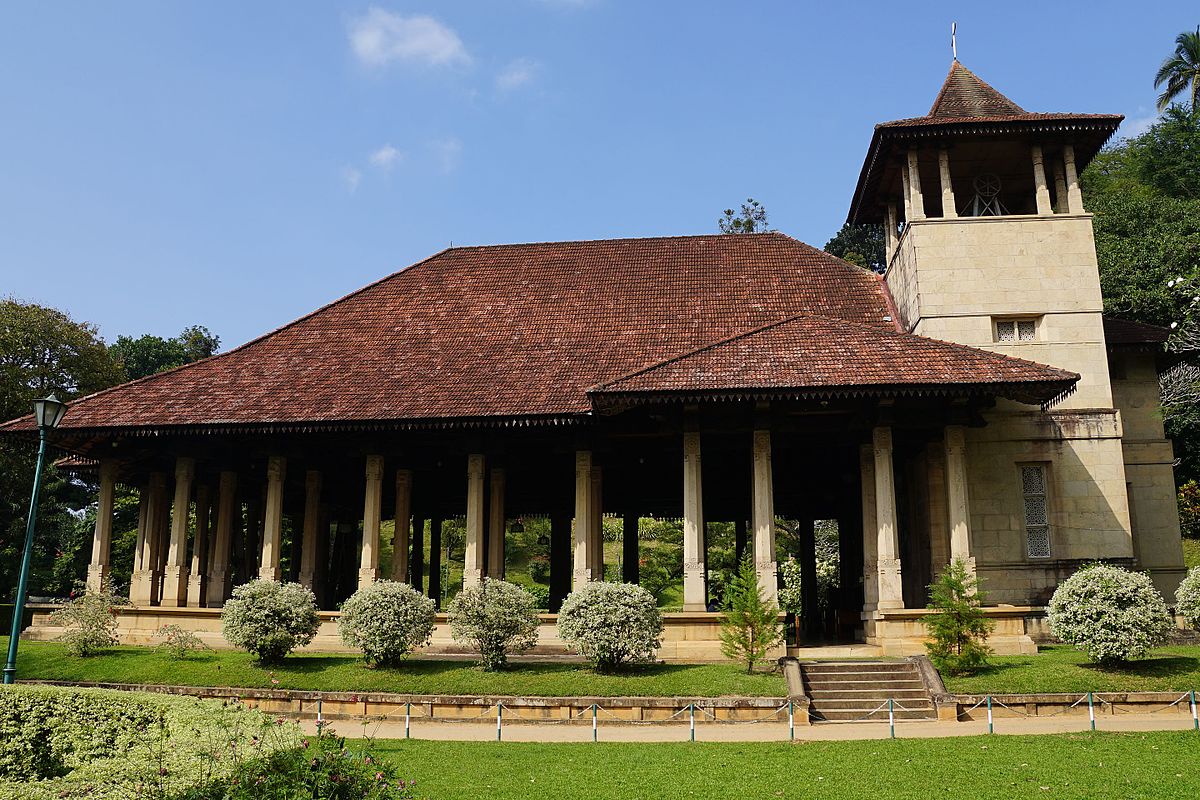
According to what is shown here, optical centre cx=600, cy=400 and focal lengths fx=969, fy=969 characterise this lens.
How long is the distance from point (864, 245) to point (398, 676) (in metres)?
63.9

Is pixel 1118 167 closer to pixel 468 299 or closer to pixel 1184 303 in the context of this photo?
pixel 1184 303

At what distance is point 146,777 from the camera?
6.81 meters

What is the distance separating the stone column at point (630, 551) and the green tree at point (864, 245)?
46428 mm

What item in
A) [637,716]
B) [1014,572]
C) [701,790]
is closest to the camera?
[701,790]

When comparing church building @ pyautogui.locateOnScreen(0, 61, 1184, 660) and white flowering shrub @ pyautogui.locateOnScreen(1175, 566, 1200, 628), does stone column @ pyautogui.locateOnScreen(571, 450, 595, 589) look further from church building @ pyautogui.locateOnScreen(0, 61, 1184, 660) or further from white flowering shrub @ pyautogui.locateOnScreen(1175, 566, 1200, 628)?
white flowering shrub @ pyautogui.locateOnScreen(1175, 566, 1200, 628)

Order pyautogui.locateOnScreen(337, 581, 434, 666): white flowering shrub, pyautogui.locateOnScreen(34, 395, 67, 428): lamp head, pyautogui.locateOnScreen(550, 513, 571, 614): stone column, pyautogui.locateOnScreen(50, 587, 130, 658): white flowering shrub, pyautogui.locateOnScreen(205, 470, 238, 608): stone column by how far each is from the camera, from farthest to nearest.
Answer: pyautogui.locateOnScreen(550, 513, 571, 614): stone column → pyautogui.locateOnScreen(205, 470, 238, 608): stone column → pyautogui.locateOnScreen(50, 587, 130, 658): white flowering shrub → pyautogui.locateOnScreen(337, 581, 434, 666): white flowering shrub → pyautogui.locateOnScreen(34, 395, 67, 428): lamp head

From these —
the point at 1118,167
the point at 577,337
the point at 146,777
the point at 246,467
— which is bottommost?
the point at 146,777

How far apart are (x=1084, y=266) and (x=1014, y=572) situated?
6.71 m

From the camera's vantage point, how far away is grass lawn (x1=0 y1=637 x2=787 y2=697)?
1430 centimetres

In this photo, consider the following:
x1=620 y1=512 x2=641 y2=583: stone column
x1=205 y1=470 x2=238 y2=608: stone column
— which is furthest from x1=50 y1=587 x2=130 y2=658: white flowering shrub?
x1=620 y1=512 x2=641 y2=583: stone column

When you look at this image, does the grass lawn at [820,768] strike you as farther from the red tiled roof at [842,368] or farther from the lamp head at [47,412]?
the lamp head at [47,412]

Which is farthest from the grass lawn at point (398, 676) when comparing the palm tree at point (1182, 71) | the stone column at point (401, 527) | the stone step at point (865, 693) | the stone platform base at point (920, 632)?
the palm tree at point (1182, 71)

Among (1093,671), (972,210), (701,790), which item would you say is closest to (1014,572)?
(1093,671)

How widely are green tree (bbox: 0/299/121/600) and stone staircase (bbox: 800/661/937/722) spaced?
102 ft
